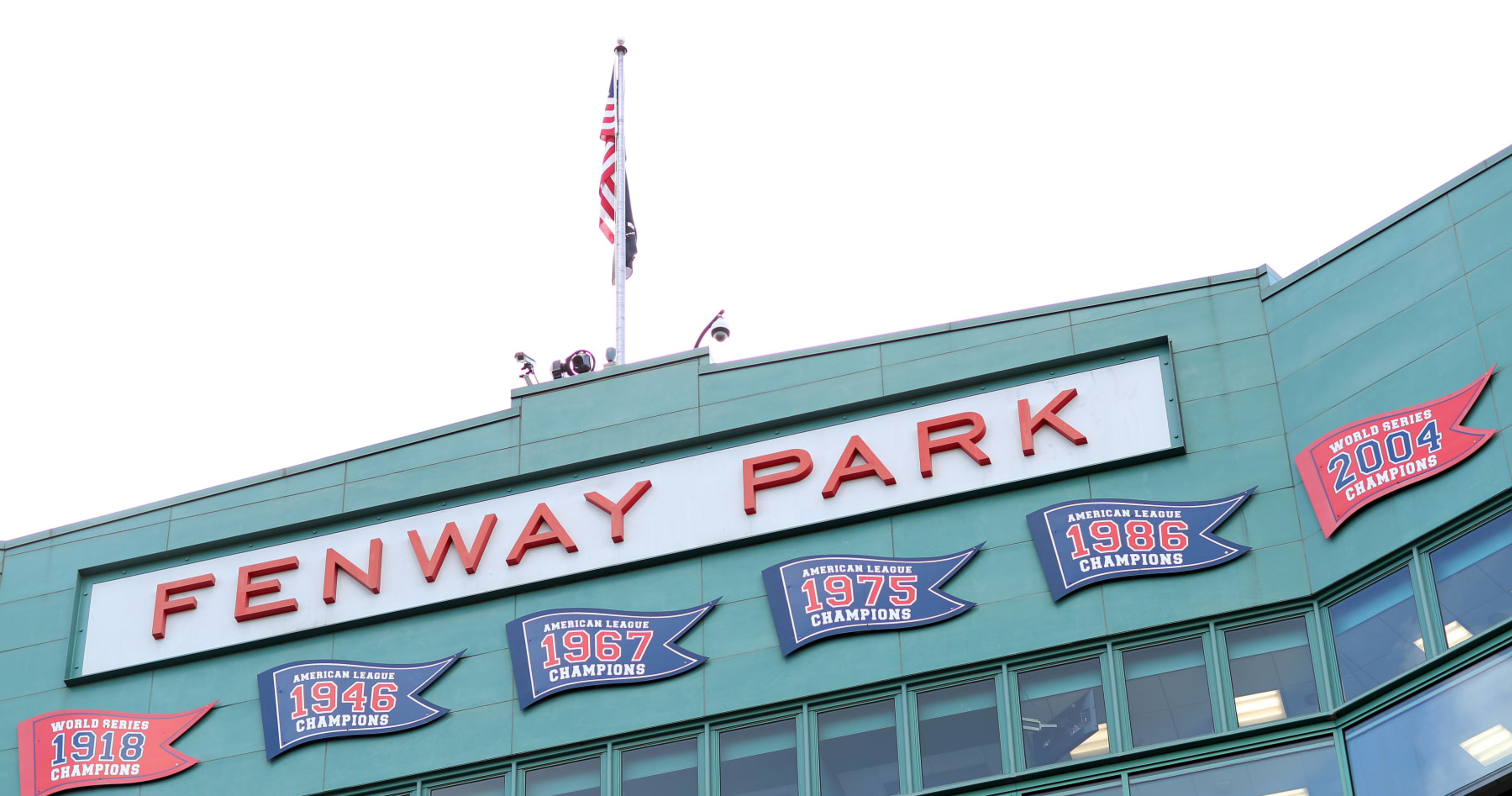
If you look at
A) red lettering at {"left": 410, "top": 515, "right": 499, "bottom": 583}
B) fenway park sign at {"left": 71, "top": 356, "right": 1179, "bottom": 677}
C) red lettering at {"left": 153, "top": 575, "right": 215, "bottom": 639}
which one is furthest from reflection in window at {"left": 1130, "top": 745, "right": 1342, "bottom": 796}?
red lettering at {"left": 153, "top": 575, "right": 215, "bottom": 639}

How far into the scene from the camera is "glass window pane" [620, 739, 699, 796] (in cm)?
2397

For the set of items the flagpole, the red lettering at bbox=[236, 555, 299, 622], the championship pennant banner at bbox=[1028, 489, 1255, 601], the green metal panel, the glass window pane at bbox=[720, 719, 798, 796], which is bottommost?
the glass window pane at bbox=[720, 719, 798, 796]

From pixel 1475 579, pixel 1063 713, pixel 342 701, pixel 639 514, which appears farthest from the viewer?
pixel 639 514

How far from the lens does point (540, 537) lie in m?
26.2

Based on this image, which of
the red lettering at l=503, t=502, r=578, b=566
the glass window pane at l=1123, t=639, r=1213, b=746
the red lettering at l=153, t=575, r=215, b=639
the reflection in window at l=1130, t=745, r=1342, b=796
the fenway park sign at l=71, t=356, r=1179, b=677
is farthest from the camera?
the red lettering at l=153, t=575, r=215, b=639

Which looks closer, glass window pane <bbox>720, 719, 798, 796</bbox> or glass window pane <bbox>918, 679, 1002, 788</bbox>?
glass window pane <bbox>918, 679, 1002, 788</bbox>

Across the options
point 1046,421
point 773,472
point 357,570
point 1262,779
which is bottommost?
point 1262,779

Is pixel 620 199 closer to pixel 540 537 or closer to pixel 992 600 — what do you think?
pixel 540 537

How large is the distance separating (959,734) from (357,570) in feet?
27.2

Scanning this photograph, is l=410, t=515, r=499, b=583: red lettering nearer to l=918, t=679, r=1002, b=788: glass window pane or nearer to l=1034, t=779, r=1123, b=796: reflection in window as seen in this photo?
l=918, t=679, r=1002, b=788: glass window pane

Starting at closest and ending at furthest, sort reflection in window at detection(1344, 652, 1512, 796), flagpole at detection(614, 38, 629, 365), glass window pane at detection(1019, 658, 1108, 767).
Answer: reflection in window at detection(1344, 652, 1512, 796)
glass window pane at detection(1019, 658, 1108, 767)
flagpole at detection(614, 38, 629, 365)

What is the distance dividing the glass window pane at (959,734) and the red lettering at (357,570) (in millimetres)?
7428

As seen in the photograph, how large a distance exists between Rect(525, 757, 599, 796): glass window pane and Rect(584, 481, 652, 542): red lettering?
9.55 ft

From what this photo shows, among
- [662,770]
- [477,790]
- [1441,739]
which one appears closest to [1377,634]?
[1441,739]
